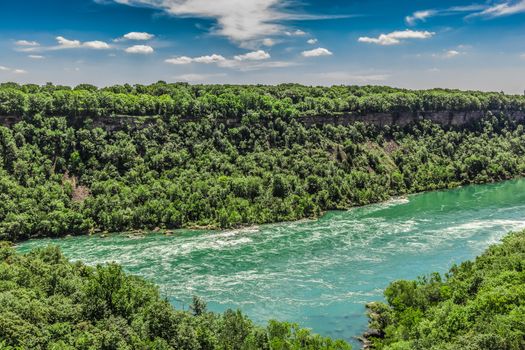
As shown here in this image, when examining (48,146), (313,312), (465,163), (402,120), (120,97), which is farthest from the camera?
(402,120)

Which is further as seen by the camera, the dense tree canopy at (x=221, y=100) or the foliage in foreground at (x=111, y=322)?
the dense tree canopy at (x=221, y=100)

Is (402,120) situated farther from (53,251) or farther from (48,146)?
(53,251)

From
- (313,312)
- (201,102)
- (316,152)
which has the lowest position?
(313,312)

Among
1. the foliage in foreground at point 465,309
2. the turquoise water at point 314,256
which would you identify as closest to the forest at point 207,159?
the turquoise water at point 314,256

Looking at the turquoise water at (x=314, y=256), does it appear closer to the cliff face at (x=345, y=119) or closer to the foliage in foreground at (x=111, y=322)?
the foliage in foreground at (x=111, y=322)

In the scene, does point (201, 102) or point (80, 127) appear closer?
point (80, 127)

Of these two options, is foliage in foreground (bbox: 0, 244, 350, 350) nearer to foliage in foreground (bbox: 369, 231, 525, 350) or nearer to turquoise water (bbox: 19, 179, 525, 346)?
foliage in foreground (bbox: 369, 231, 525, 350)

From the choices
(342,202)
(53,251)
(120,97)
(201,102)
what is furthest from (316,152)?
(53,251)
